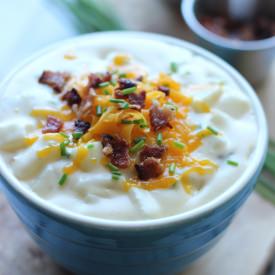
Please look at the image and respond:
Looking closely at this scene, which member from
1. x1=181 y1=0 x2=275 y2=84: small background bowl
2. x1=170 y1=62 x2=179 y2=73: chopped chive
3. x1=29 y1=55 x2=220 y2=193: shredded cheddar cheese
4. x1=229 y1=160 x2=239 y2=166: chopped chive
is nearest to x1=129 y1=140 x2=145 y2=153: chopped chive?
x1=29 y1=55 x2=220 y2=193: shredded cheddar cheese

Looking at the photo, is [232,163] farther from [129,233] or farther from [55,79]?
[55,79]

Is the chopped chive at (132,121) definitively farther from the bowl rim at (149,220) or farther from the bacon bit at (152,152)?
the bowl rim at (149,220)

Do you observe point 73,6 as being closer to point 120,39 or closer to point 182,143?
point 120,39

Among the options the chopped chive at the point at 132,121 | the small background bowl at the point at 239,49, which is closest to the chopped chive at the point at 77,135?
the chopped chive at the point at 132,121

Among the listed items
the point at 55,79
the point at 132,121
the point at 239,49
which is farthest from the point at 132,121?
the point at 239,49

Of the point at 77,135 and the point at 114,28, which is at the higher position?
the point at 77,135

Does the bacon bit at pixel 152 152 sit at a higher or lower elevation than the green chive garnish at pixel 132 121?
lower
